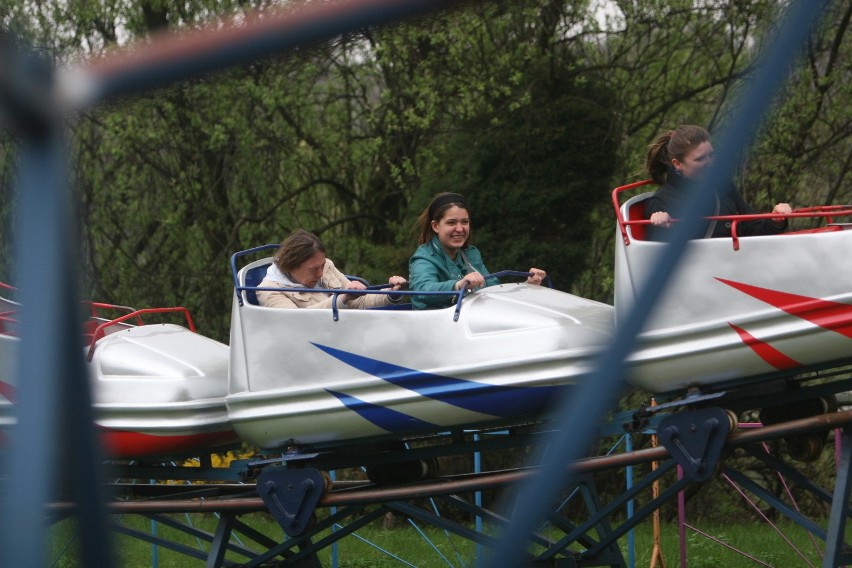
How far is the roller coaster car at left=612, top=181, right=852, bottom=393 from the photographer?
3.65 m

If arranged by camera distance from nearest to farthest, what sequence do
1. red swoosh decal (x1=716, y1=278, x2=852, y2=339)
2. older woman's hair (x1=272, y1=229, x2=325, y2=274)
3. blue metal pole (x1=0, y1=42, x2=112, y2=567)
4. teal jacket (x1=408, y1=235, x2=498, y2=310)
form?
1. blue metal pole (x1=0, y1=42, x2=112, y2=567)
2. red swoosh decal (x1=716, y1=278, x2=852, y2=339)
3. teal jacket (x1=408, y1=235, x2=498, y2=310)
4. older woman's hair (x1=272, y1=229, x2=325, y2=274)

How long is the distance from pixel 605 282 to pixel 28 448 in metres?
8.02

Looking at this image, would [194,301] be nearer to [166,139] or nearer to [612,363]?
[166,139]

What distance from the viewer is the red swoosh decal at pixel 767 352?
3.70 m

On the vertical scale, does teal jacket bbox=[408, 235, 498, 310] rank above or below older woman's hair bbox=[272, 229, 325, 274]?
below

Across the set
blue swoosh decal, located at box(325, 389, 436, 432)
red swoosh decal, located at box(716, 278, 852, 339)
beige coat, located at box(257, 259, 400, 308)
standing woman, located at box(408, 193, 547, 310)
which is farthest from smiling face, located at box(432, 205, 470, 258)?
red swoosh decal, located at box(716, 278, 852, 339)

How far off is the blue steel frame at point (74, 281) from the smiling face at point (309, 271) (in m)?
3.91

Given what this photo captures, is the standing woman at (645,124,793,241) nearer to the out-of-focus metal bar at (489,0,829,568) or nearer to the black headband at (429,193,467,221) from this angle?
the black headband at (429,193,467,221)

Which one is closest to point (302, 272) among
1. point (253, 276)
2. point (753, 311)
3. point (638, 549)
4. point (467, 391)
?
point (253, 276)

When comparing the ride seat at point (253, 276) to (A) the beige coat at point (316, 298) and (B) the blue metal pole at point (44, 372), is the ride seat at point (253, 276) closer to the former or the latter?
(A) the beige coat at point (316, 298)

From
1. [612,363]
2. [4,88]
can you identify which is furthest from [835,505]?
[4,88]

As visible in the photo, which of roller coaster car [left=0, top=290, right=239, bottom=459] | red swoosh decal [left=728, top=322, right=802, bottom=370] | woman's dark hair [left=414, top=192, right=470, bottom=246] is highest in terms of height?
woman's dark hair [left=414, top=192, right=470, bottom=246]

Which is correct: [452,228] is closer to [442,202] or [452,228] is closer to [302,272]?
[442,202]

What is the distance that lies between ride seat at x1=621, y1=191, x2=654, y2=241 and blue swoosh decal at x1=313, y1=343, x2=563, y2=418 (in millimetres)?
592
